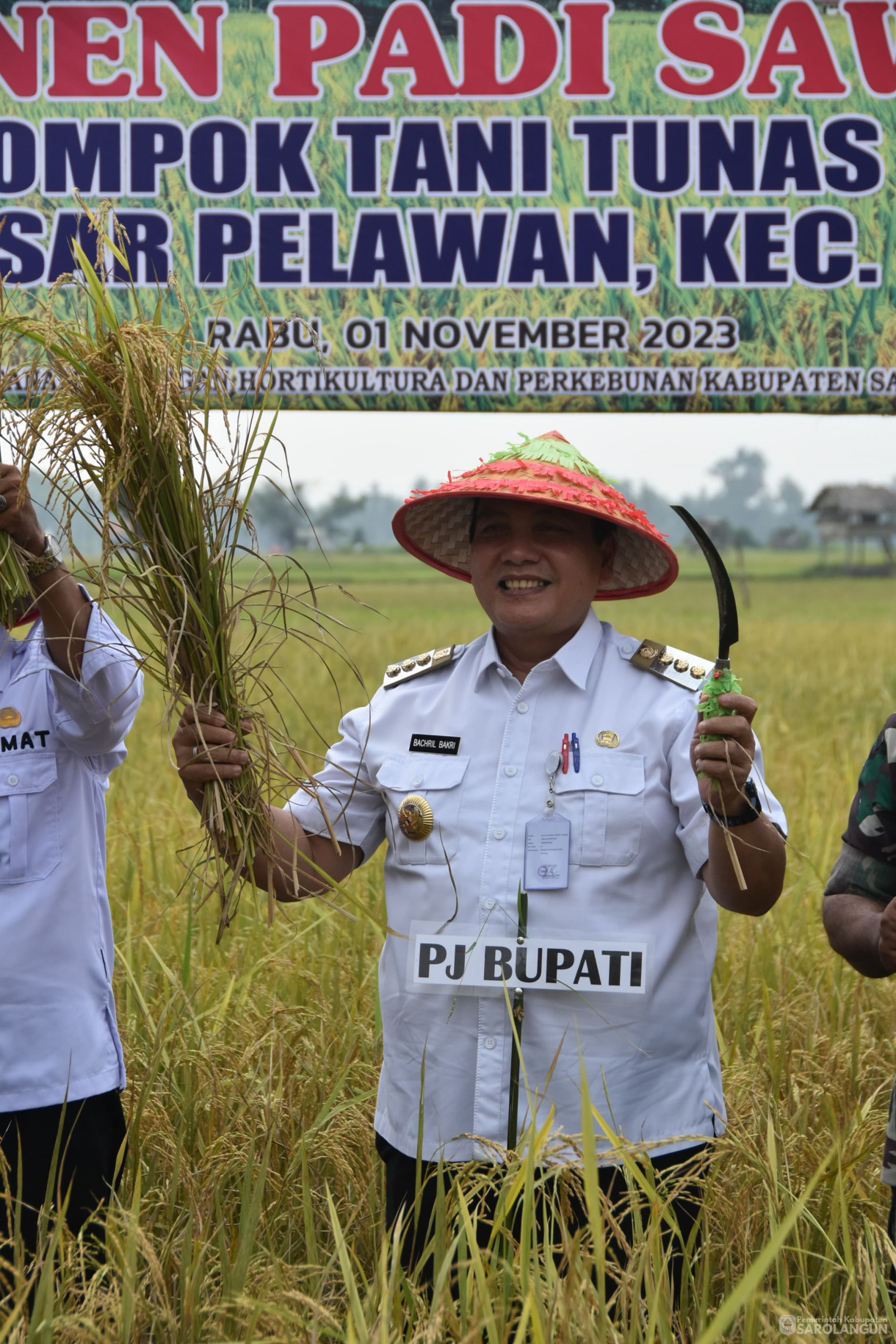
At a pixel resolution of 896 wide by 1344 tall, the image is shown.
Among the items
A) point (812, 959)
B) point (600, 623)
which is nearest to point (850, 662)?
point (812, 959)

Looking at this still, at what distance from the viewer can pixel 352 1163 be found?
2.45m

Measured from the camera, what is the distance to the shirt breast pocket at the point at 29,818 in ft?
6.94

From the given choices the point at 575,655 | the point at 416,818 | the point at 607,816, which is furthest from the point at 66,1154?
the point at 575,655

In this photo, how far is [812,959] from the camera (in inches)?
142

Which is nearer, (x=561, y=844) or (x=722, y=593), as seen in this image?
(x=722, y=593)

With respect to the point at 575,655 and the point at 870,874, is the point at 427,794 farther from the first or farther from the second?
the point at 870,874

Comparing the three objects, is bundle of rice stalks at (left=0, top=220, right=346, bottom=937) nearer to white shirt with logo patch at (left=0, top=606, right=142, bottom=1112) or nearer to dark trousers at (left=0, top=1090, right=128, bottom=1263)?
white shirt with logo patch at (left=0, top=606, right=142, bottom=1112)

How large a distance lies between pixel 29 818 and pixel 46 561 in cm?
43

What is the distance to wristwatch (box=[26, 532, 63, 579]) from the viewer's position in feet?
6.74

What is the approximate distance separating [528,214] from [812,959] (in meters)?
2.23

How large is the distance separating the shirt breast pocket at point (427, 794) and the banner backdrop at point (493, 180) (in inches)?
65.0

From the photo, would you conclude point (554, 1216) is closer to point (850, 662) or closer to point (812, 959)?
point (812, 959)

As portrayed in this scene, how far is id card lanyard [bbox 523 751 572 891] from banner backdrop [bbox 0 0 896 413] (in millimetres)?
1839
